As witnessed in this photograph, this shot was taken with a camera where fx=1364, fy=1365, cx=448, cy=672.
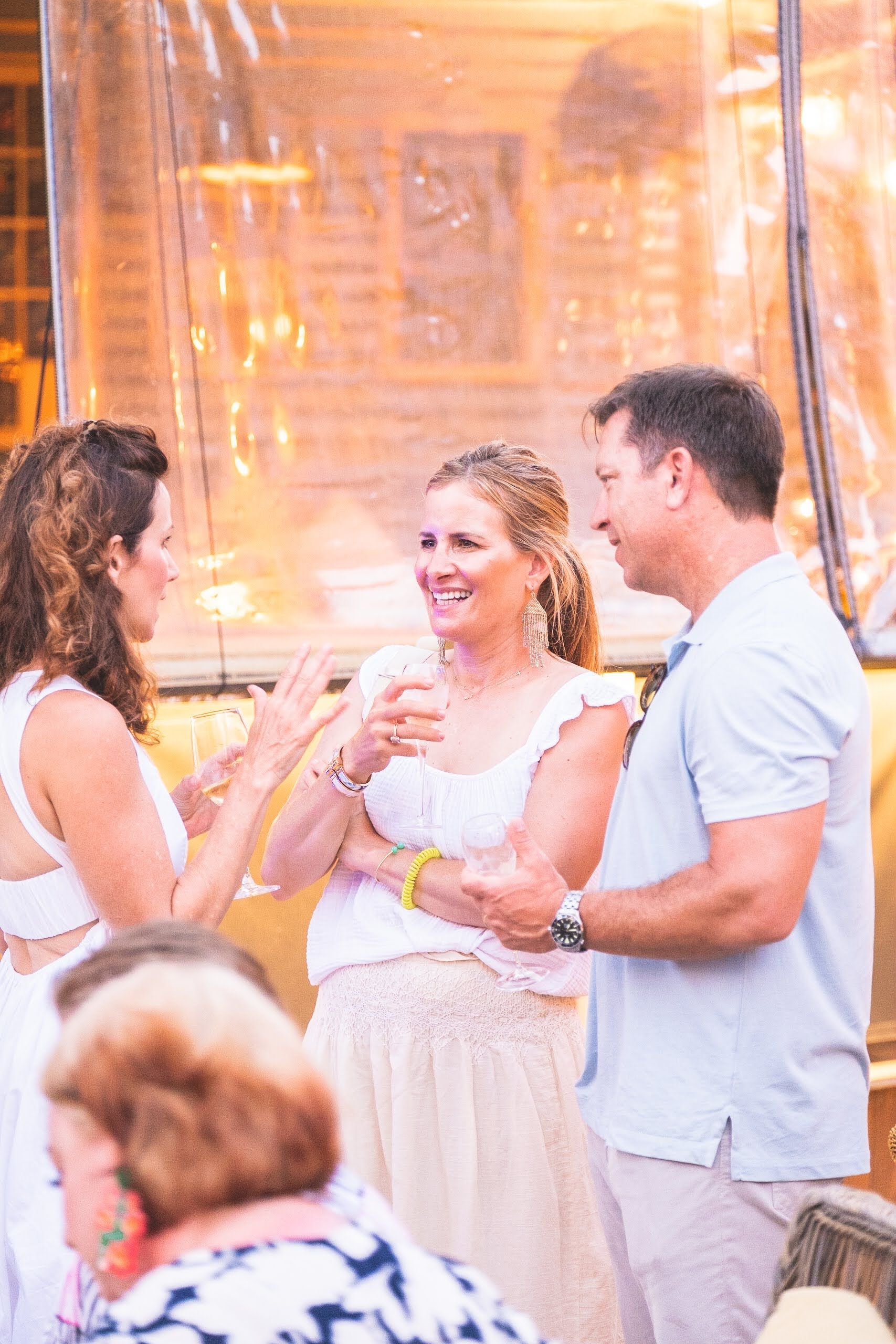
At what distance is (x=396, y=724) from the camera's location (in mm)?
2268

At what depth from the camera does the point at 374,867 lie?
2494 millimetres

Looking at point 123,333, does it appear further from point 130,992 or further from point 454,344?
point 130,992

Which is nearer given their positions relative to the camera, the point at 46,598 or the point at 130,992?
the point at 130,992

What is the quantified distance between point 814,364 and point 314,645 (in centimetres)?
185

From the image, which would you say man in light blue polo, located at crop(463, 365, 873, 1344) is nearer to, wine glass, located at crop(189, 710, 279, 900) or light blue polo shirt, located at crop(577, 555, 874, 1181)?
light blue polo shirt, located at crop(577, 555, 874, 1181)

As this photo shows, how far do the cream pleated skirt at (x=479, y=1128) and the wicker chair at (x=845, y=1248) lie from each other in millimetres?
982

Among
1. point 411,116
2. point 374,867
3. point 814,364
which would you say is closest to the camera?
point 374,867

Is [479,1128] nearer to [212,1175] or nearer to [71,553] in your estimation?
[71,553]

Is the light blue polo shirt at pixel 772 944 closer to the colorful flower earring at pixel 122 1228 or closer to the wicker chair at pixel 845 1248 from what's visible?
the wicker chair at pixel 845 1248

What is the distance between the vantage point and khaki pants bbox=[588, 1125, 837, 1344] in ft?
5.98

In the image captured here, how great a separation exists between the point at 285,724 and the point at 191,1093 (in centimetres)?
108

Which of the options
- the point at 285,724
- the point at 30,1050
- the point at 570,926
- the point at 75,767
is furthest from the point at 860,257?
the point at 30,1050

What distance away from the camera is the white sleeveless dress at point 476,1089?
2395mm

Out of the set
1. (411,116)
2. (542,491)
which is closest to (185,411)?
Answer: (411,116)
